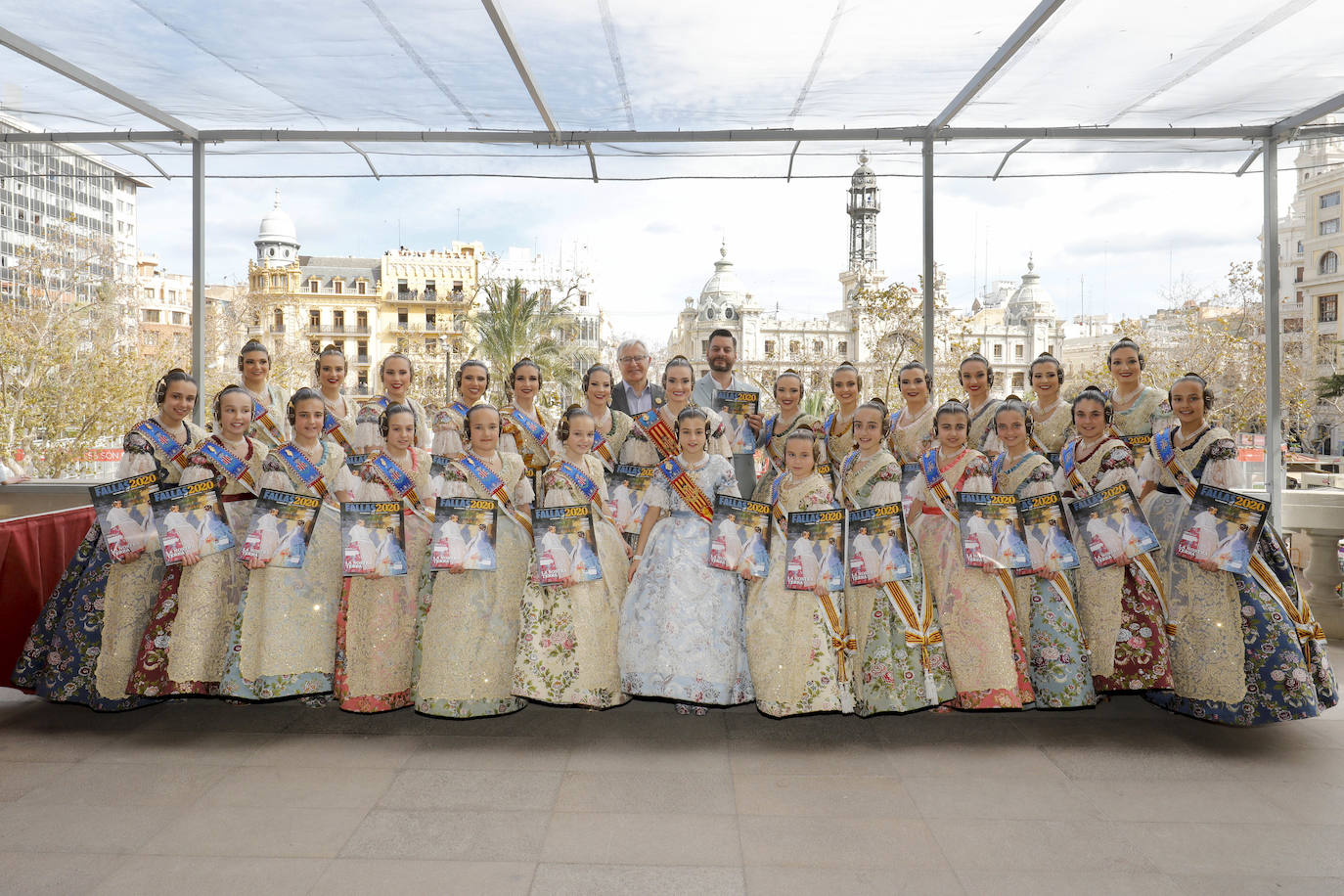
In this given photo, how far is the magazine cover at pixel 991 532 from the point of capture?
12.4 feet

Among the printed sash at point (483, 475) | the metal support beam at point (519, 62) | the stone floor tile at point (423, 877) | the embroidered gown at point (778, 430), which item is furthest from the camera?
the embroidered gown at point (778, 430)

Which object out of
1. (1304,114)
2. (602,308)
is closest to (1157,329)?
(1304,114)

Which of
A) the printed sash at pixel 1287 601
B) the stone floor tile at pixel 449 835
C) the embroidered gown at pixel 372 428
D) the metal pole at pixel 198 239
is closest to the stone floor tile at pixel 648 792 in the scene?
the stone floor tile at pixel 449 835

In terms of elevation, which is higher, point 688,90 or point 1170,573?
point 688,90

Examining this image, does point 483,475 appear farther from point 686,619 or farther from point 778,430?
point 778,430

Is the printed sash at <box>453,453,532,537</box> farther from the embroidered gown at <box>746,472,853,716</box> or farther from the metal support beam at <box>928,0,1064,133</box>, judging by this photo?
the metal support beam at <box>928,0,1064,133</box>

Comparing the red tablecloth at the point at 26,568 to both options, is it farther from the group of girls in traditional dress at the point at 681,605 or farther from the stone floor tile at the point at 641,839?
the stone floor tile at the point at 641,839

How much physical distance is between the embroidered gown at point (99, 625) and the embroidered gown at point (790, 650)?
273 cm

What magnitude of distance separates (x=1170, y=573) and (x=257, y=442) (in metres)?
4.25

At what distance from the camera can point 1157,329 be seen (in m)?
32.0

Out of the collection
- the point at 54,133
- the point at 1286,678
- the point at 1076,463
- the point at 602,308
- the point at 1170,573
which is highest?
the point at 602,308

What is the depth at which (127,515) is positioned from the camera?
12.7 feet

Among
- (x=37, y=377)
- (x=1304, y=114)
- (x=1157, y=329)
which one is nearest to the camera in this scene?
(x=1304, y=114)

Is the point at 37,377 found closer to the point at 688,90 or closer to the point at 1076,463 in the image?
the point at 688,90
